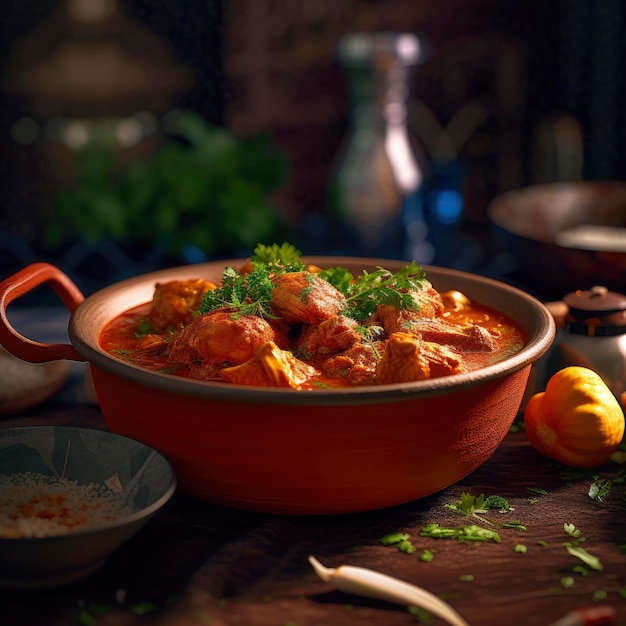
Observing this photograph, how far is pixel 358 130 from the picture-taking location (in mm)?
4762

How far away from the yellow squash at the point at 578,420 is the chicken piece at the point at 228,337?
69 centimetres

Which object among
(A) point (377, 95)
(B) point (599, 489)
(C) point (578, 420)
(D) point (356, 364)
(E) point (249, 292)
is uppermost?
(A) point (377, 95)

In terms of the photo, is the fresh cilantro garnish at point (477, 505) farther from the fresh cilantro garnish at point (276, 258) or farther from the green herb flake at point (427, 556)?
the fresh cilantro garnish at point (276, 258)

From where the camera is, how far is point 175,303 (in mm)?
2311

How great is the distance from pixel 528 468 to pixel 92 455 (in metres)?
1.02

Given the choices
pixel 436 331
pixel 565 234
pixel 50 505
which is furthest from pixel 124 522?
pixel 565 234

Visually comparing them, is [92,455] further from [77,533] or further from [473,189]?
[473,189]

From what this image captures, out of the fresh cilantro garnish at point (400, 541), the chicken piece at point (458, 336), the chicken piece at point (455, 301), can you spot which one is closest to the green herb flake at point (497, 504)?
the fresh cilantro garnish at point (400, 541)

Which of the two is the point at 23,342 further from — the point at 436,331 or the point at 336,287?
the point at 436,331

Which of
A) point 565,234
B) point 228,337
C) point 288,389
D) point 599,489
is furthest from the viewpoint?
point 565,234

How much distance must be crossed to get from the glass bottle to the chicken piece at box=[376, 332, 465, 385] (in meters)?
2.77

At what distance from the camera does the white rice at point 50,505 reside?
69.3 inches

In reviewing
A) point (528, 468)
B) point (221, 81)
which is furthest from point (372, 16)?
point (528, 468)

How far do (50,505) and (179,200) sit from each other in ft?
A: 9.04
